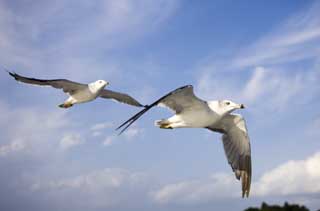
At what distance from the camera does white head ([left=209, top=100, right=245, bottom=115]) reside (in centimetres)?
1922

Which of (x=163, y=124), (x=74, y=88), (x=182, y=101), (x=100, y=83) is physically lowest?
(x=163, y=124)

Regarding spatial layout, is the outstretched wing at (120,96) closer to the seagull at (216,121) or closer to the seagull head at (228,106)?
the seagull at (216,121)

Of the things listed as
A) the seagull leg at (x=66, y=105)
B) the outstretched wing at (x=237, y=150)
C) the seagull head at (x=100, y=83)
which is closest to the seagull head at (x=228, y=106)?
the outstretched wing at (x=237, y=150)

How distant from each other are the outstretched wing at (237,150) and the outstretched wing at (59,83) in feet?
24.2

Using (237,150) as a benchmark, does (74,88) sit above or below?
above

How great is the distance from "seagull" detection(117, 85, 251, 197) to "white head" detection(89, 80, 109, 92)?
6664mm

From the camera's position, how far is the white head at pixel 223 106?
19.2 m

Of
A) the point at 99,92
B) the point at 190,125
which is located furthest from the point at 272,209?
the point at 99,92

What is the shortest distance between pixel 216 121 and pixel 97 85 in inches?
328

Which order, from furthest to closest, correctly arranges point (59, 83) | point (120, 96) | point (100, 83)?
point (120, 96) → point (100, 83) → point (59, 83)

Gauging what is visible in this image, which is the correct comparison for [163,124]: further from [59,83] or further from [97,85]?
[59,83]

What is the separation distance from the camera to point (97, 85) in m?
26.1

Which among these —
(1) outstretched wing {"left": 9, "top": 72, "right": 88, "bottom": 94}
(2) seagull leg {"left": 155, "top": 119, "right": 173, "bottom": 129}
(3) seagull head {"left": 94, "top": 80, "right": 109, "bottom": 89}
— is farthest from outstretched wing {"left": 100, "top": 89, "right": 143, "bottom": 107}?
(2) seagull leg {"left": 155, "top": 119, "right": 173, "bottom": 129}

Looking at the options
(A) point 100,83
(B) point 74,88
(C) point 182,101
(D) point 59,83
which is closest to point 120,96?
(A) point 100,83
